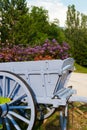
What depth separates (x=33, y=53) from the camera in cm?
1034

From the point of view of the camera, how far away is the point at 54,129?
22.5 feet

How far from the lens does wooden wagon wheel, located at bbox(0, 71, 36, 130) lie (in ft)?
17.6

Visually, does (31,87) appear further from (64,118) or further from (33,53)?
(33,53)

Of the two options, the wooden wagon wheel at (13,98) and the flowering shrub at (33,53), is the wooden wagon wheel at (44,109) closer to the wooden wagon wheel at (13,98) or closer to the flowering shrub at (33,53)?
the wooden wagon wheel at (13,98)

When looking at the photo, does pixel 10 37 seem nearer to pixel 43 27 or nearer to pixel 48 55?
pixel 43 27

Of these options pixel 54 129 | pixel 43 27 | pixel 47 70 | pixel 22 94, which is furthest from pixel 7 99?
pixel 43 27

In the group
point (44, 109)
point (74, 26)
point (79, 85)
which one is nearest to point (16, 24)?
point (79, 85)

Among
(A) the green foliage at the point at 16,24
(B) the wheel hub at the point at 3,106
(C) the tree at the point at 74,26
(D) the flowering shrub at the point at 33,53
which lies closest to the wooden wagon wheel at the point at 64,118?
(B) the wheel hub at the point at 3,106

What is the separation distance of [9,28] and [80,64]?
18.4 m

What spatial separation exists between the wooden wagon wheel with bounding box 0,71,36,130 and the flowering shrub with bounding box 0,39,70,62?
170 inches

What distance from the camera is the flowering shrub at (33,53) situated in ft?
33.0

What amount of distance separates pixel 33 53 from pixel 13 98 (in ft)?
15.7

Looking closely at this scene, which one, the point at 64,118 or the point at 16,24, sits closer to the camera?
the point at 64,118

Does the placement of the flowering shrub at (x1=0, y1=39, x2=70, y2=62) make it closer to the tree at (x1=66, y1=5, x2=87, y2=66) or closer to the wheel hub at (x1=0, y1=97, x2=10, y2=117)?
the wheel hub at (x1=0, y1=97, x2=10, y2=117)
